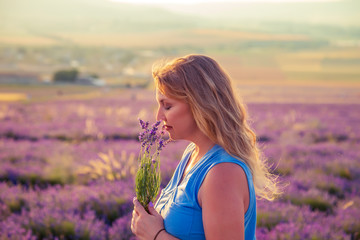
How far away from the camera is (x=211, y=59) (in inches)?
70.1

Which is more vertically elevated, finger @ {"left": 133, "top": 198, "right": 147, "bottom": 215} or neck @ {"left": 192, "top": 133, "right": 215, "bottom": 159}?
neck @ {"left": 192, "top": 133, "right": 215, "bottom": 159}

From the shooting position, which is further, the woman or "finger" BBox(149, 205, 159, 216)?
"finger" BBox(149, 205, 159, 216)

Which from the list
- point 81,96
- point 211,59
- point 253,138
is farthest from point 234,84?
point 81,96

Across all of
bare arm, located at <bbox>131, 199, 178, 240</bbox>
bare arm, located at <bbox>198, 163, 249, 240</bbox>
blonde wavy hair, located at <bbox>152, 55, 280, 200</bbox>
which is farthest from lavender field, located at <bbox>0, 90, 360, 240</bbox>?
bare arm, located at <bbox>131, 199, 178, 240</bbox>

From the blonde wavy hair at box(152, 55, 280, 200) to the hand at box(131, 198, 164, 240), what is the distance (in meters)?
0.46

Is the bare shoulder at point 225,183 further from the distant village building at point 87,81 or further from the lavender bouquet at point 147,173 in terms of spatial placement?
the distant village building at point 87,81

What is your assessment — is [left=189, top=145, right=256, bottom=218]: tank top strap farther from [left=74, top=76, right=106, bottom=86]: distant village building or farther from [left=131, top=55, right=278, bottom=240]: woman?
[left=74, top=76, right=106, bottom=86]: distant village building

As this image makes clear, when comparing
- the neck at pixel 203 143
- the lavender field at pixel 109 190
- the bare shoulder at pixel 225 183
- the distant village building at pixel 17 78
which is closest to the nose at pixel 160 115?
the neck at pixel 203 143

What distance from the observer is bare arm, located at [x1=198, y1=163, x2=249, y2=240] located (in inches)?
58.1

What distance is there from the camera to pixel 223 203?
147cm

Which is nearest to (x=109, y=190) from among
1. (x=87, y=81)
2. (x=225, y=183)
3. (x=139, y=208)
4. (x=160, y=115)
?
(x=139, y=208)

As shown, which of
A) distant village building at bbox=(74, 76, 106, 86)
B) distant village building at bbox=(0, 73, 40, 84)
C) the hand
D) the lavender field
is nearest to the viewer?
the hand

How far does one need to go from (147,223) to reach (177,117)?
52 centimetres

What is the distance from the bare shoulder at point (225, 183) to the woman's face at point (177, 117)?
29 cm
